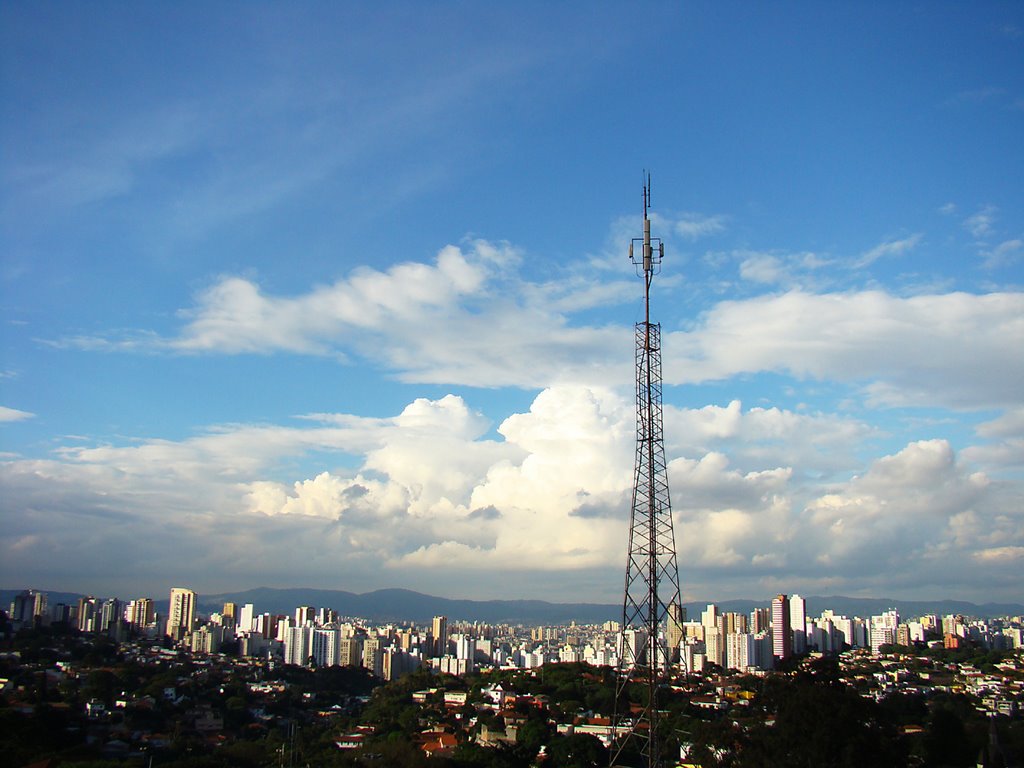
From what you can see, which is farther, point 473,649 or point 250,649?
point 473,649

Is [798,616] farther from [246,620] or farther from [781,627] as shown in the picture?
[246,620]

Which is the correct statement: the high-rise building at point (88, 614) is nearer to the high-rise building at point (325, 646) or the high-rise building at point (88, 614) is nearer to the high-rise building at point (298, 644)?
the high-rise building at point (298, 644)

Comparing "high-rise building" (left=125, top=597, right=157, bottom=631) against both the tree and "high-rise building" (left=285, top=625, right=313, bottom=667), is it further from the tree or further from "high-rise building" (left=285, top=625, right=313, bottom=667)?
the tree

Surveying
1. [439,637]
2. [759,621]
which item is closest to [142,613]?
[439,637]

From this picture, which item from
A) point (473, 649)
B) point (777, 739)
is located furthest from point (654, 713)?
point (473, 649)

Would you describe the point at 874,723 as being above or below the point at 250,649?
above

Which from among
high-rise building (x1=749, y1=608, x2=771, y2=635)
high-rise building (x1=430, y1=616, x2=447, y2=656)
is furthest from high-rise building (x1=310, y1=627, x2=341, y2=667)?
high-rise building (x1=749, y1=608, x2=771, y2=635)

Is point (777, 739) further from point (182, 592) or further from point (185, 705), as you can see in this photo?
point (182, 592)

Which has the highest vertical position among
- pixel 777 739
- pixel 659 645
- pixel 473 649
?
pixel 659 645
